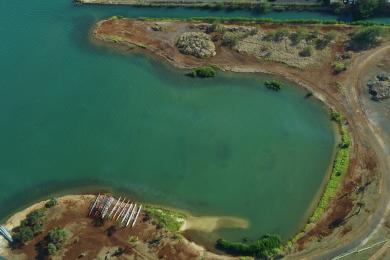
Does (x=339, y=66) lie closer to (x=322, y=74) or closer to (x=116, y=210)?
(x=322, y=74)

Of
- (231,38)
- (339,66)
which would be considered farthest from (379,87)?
(231,38)

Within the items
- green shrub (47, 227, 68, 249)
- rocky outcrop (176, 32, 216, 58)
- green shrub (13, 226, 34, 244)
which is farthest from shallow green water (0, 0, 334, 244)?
green shrub (47, 227, 68, 249)

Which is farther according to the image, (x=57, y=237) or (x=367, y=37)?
(x=367, y=37)

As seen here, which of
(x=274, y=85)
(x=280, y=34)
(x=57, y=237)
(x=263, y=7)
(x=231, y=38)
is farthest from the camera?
(x=263, y=7)

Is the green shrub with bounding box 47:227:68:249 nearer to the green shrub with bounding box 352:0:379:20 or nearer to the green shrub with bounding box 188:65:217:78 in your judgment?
the green shrub with bounding box 188:65:217:78

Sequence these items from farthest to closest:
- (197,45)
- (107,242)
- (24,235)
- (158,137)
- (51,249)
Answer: (197,45)
(158,137)
(107,242)
(24,235)
(51,249)

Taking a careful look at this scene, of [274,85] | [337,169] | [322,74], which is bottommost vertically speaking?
[337,169]

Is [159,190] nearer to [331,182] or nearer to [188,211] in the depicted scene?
[188,211]
